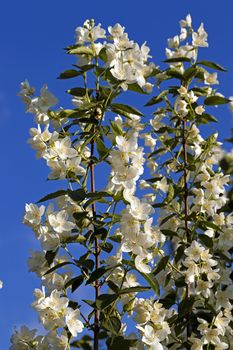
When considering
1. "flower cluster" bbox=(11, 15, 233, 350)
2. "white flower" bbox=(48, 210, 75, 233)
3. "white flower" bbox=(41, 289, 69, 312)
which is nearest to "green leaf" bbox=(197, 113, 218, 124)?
"flower cluster" bbox=(11, 15, 233, 350)

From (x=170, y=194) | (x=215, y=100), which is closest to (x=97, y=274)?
(x=170, y=194)

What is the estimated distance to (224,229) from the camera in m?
3.70

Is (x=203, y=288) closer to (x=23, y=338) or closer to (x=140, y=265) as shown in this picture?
(x=140, y=265)

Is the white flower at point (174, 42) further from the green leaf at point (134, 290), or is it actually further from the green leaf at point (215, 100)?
the green leaf at point (134, 290)

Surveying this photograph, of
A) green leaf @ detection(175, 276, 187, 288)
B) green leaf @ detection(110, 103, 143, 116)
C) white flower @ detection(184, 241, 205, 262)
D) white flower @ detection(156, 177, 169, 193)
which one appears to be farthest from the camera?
white flower @ detection(156, 177, 169, 193)

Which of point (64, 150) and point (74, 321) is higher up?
point (64, 150)

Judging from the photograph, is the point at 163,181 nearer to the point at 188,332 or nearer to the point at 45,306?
the point at 188,332

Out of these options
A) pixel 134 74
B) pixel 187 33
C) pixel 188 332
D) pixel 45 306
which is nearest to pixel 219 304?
pixel 188 332

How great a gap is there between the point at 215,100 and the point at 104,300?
57.0 inches

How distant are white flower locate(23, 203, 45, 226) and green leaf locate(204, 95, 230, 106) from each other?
125 centimetres

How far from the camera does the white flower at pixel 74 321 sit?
3025mm

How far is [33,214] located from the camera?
10.5 feet

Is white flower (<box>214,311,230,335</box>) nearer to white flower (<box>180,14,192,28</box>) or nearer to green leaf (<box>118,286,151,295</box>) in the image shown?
green leaf (<box>118,286,151,295</box>)

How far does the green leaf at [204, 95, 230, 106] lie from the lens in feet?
12.9
